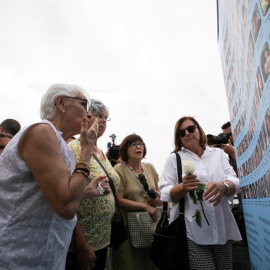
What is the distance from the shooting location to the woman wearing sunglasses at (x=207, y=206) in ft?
6.35

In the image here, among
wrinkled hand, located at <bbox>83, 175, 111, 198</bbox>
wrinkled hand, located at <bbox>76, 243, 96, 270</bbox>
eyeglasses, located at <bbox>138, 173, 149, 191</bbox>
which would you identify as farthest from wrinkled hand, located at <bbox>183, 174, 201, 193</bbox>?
eyeglasses, located at <bbox>138, 173, 149, 191</bbox>

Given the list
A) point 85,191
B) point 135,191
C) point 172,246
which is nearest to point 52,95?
point 85,191

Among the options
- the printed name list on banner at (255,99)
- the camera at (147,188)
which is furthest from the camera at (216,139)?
the camera at (147,188)

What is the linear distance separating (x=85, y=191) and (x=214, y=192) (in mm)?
970

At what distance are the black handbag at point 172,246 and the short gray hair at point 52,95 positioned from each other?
1254 mm

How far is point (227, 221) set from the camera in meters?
2.09

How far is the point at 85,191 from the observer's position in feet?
5.45

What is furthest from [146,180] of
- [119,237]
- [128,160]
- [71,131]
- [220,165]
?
[71,131]

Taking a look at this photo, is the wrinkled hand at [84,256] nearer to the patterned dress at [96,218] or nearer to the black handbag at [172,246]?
the patterned dress at [96,218]

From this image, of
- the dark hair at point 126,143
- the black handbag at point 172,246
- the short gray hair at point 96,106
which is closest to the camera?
the black handbag at point 172,246

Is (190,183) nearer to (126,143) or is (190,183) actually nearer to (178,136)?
(178,136)

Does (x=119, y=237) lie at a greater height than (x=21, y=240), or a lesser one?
lesser

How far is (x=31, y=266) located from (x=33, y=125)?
0.69m

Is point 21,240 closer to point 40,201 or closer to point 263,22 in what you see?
point 40,201
